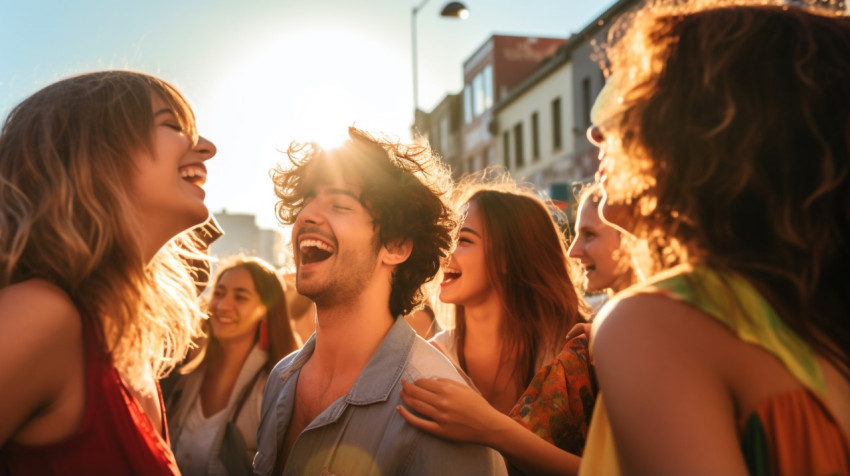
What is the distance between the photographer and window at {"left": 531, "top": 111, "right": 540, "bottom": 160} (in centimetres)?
2784

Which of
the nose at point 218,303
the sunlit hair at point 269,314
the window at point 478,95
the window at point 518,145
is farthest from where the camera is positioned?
the window at point 478,95

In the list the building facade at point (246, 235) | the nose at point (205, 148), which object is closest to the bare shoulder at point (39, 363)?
the nose at point (205, 148)

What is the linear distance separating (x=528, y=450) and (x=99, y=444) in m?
1.39

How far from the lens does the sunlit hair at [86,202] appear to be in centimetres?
192

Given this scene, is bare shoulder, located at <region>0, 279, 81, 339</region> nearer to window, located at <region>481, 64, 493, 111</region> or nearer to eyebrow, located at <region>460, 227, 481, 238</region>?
eyebrow, located at <region>460, 227, 481, 238</region>

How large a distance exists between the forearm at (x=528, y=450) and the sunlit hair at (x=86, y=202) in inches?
48.3

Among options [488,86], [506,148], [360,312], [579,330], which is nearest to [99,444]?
[360,312]

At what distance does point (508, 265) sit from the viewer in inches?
159

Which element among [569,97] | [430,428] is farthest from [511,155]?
[430,428]

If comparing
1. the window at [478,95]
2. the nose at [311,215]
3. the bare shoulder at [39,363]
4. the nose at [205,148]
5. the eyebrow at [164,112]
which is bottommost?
the bare shoulder at [39,363]

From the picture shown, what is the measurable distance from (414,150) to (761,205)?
2154 millimetres

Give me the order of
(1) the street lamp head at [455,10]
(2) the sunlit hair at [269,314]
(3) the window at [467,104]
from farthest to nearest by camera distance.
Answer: (3) the window at [467,104] < (1) the street lamp head at [455,10] < (2) the sunlit hair at [269,314]

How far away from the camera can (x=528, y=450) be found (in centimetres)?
246

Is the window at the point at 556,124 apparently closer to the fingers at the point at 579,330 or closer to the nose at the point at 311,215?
the fingers at the point at 579,330
